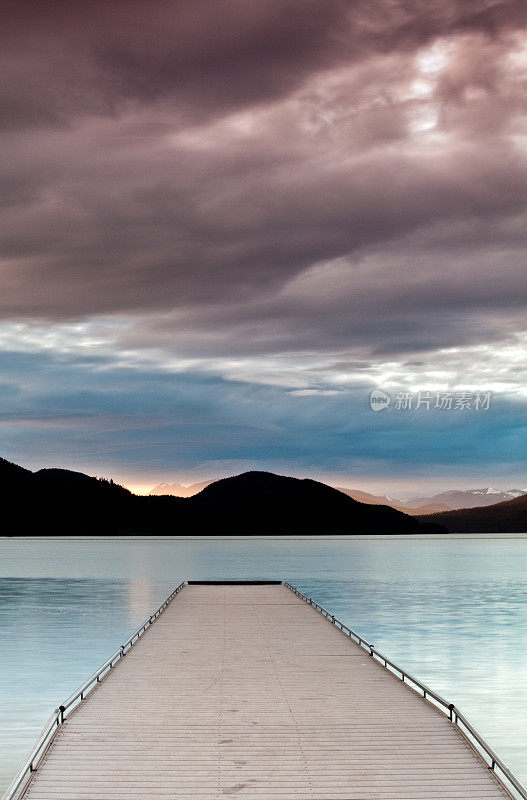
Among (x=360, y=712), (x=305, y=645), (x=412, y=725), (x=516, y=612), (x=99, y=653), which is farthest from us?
(x=516, y=612)

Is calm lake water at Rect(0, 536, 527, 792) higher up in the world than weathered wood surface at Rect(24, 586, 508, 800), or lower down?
lower down

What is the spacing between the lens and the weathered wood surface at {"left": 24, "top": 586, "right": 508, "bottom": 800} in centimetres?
1548

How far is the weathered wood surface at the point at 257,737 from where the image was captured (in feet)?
50.8

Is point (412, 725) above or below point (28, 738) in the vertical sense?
above

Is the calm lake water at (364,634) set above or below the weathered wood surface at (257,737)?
below

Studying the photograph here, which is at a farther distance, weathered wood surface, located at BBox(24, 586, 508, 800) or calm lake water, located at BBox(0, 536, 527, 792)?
calm lake water, located at BBox(0, 536, 527, 792)

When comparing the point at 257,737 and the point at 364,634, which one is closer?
the point at 257,737

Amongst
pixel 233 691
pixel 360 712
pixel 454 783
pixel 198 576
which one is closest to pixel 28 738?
pixel 233 691

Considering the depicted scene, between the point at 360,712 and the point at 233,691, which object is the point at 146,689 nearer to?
the point at 233,691

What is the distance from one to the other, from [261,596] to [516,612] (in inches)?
907

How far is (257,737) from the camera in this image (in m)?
18.5

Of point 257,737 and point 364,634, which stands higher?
point 257,737

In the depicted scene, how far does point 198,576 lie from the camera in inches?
→ 4488

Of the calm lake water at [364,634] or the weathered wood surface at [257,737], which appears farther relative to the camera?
the calm lake water at [364,634]
